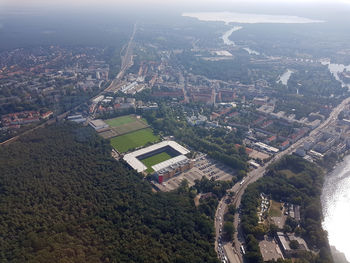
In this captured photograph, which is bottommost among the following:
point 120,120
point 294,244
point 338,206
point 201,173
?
point 120,120

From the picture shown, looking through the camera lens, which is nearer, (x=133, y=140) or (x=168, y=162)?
(x=168, y=162)

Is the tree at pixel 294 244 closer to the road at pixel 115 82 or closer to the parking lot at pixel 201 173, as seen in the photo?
the parking lot at pixel 201 173

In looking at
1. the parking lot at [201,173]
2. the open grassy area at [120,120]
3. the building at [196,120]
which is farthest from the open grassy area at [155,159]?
the open grassy area at [120,120]

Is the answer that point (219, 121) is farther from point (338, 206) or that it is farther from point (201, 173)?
point (338, 206)

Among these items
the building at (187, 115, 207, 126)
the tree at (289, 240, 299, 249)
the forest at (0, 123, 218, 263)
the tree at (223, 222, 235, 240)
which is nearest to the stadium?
the forest at (0, 123, 218, 263)

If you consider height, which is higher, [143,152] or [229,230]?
[229,230]


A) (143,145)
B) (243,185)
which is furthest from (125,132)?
(243,185)
